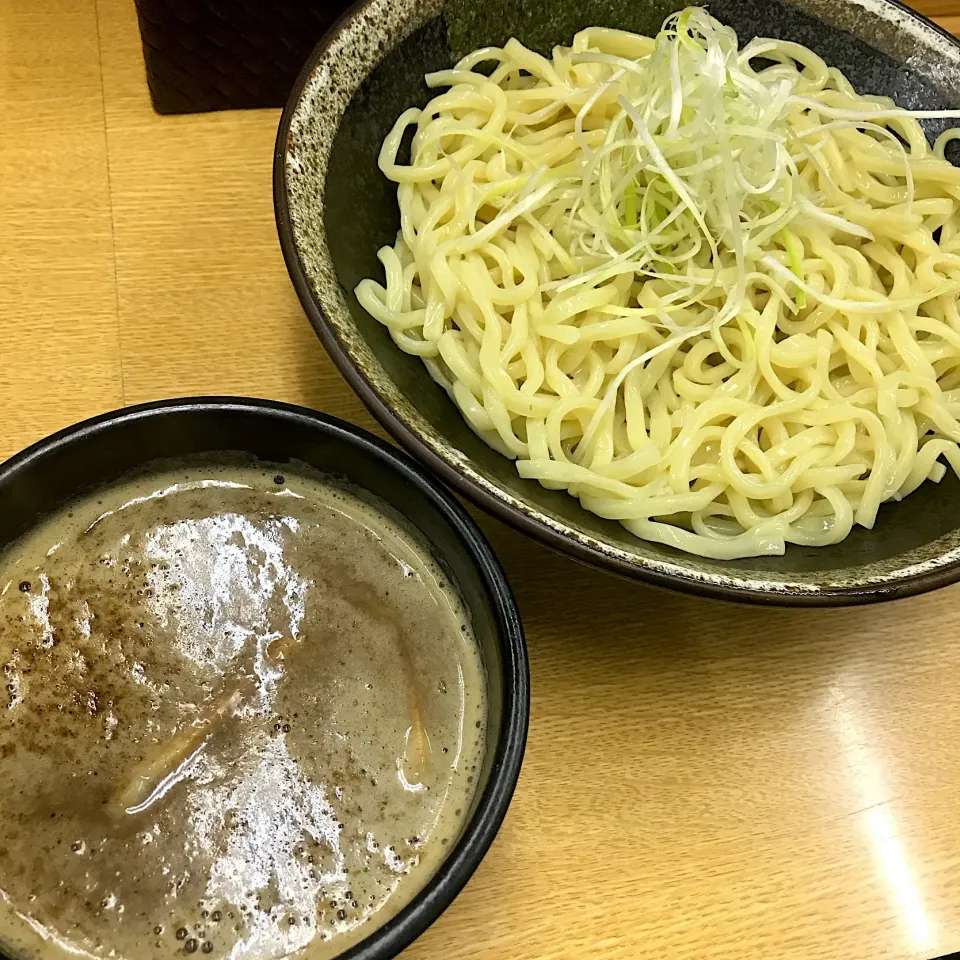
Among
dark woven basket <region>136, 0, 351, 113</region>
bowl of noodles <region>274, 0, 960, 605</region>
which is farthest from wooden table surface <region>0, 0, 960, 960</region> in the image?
bowl of noodles <region>274, 0, 960, 605</region>

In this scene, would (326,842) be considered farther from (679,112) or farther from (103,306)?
(679,112)

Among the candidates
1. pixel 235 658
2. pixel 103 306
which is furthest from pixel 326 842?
pixel 103 306

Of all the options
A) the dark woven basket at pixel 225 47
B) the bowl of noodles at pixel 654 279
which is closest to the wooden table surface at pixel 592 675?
the dark woven basket at pixel 225 47

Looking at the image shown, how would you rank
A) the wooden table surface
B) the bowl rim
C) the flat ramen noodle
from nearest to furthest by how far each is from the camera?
1. the bowl rim
2. the wooden table surface
3. the flat ramen noodle

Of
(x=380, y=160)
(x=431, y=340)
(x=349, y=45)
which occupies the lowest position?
(x=431, y=340)

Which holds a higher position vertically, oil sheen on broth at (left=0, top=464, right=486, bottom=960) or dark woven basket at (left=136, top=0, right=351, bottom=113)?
dark woven basket at (left=136, top=0, right=351, bottom=113)

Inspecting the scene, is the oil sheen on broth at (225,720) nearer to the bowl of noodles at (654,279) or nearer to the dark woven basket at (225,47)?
the bowl of noodles at (654,279)

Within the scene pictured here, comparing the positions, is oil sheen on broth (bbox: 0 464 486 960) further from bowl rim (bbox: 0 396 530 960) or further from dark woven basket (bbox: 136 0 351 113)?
dark woven basket (bbox: 136 0 351 113)

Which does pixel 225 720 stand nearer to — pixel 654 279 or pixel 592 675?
pixel 592 675
